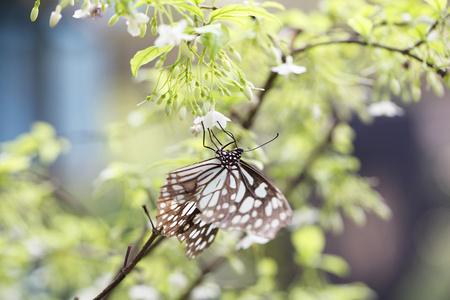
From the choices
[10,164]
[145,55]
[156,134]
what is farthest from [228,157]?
[156,134]

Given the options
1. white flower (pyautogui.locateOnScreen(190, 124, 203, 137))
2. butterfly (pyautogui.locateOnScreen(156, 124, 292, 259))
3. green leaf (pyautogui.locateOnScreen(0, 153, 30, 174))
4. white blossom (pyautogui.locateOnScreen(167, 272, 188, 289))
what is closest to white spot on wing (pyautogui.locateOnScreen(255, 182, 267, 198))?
butterfly (pyautogui.locateOnScreen(156, 124, 292, 259))

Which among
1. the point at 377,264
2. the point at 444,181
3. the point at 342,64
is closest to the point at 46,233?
the point at 342,64

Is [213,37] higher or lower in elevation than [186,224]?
higher

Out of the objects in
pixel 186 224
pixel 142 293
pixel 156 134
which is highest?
pixel 186 224

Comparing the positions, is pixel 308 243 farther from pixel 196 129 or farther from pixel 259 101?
pixel 196 129

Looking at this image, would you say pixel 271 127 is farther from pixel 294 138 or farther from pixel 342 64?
pixel 342 64

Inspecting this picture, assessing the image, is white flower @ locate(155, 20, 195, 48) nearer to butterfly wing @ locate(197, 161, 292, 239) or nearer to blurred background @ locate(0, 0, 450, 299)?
butterfly wing @ locate(197, 161, 292, 239)

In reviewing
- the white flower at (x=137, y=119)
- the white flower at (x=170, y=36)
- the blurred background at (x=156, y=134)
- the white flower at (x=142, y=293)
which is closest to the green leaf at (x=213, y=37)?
the white flower at (x=170, y=36)

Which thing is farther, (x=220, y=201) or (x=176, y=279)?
(x=176, y=279)
